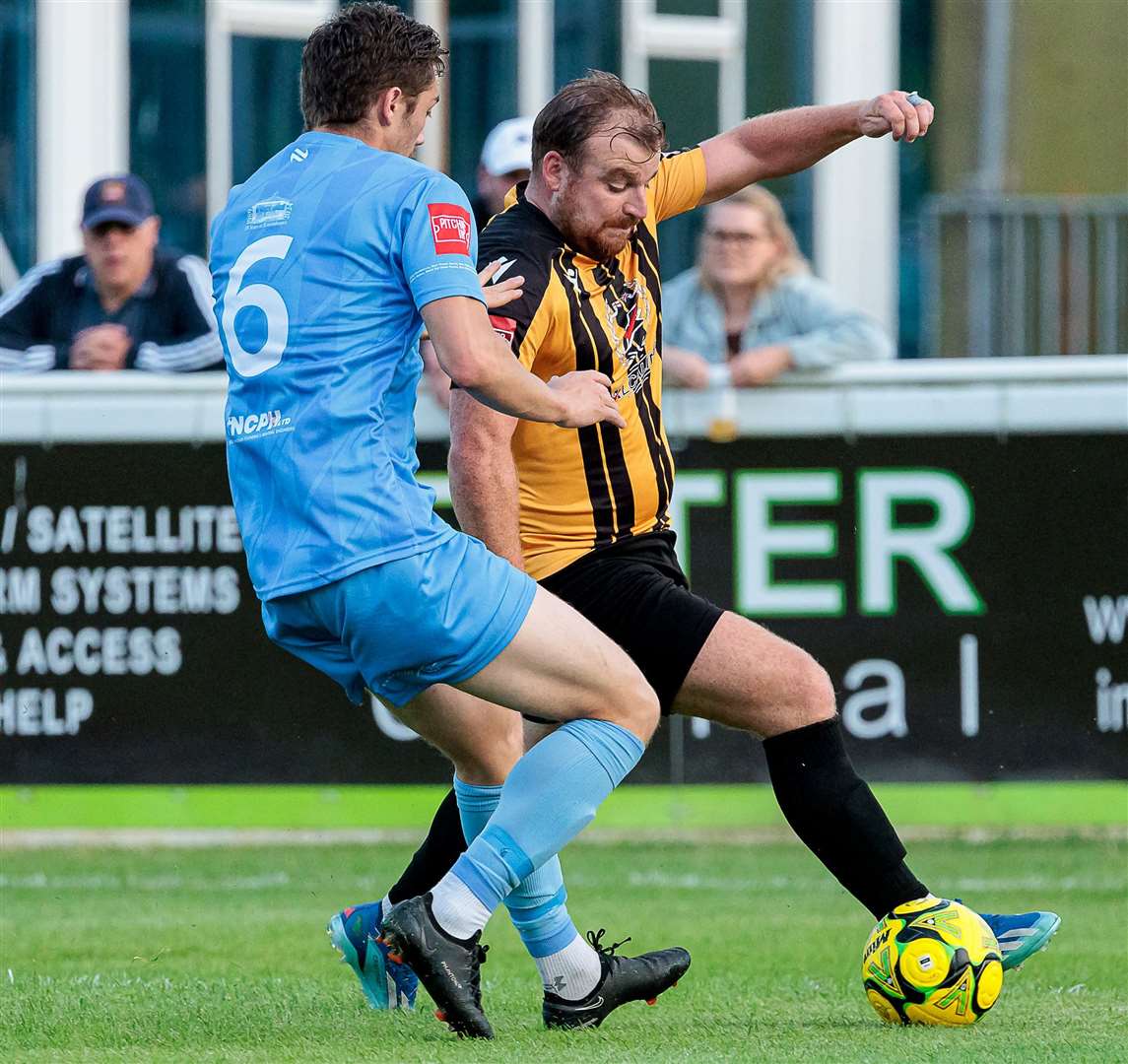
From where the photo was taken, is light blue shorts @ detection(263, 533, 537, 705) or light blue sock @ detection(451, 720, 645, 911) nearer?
light blue shorts @ detection(263, 533, 537, 705)

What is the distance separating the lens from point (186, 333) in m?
8.98

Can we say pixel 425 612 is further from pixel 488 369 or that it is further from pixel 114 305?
pixel 114 305

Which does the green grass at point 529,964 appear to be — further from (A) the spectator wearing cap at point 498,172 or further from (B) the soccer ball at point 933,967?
(A) the spectator wearing cap at point 498,172

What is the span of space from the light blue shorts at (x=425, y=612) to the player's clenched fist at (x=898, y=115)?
1549mm

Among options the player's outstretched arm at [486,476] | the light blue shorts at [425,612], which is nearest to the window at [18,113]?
the player's outstretched arm at [486,476]

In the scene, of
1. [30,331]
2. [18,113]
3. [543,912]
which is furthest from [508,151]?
[18,113]

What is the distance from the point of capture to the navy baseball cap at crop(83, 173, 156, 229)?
9.20 m

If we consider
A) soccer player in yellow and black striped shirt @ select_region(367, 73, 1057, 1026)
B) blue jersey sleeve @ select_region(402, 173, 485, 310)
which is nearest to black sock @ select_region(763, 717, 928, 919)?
soccer player in yellow and black striped shirt @ select_region(367, 73, 1057, 1026)

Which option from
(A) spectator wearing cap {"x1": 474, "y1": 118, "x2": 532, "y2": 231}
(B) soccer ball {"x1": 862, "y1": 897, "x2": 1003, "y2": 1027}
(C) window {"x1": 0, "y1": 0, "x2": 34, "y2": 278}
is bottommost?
(B) soccer ball {"x1": 862, "y1": 897, "x2": 1003, "y2": 1027}

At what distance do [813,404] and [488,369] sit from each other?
4.33 m

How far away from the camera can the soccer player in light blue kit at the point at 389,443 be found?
4480 millimetres

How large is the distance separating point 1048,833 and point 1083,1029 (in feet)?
12.3

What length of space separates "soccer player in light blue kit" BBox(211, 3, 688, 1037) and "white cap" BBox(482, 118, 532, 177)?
3.66 metres

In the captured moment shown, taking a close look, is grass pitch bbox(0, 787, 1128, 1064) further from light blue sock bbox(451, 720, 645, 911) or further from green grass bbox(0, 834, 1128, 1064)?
light blue sock bbox(451, 720, 645, 911)
